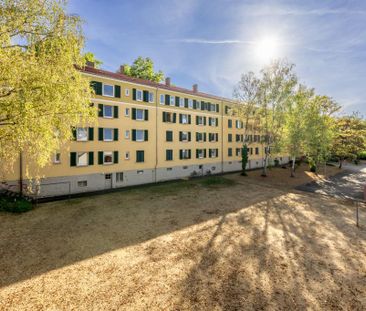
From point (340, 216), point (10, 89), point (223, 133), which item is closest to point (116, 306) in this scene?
point (10, 89)

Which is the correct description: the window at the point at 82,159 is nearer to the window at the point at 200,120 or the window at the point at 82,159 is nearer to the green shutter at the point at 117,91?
the green shutter at the point at 117,91

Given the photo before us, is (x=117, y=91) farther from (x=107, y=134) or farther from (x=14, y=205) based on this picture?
(x=14, y=205)

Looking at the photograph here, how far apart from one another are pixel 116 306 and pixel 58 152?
59.8ft

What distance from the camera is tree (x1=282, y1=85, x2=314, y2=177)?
96.0 feet

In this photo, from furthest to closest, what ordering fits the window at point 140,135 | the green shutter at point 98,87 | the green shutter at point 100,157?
the window at point 140,135 → the green shutter at point 100,157 → the green shutter at point 98,87

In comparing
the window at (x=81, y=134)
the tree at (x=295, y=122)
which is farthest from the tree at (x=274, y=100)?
the window at (x=81, y=134)

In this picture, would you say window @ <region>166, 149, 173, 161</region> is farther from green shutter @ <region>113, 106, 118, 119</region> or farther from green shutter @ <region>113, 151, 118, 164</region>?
green shutter @ <region>113, 106, 118, 119</region>

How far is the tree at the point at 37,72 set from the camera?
31.8 feet

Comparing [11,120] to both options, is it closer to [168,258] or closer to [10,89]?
[10,89]

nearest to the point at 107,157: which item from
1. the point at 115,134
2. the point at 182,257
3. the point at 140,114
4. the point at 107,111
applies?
the point at 115,134

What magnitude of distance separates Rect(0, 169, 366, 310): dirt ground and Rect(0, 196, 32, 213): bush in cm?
87

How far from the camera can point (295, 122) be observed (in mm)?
29781

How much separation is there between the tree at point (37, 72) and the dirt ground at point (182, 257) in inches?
225

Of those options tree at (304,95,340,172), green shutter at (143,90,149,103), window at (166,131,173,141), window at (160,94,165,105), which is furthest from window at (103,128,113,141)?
tree at (304,95,340,172)
